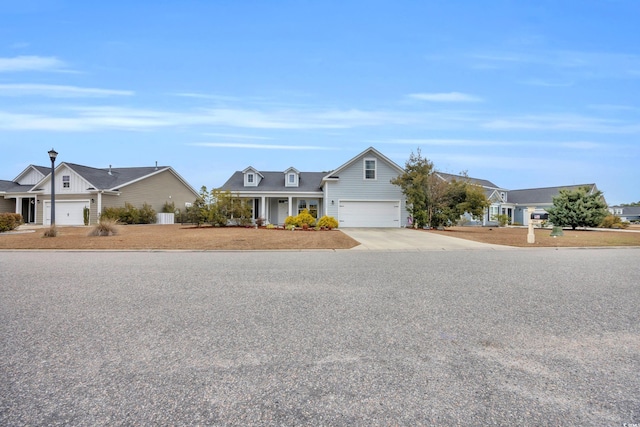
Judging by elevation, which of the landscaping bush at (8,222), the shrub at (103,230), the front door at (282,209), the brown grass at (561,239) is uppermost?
the front door at (282,209)

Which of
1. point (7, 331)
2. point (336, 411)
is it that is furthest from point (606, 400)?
point (7, 331)

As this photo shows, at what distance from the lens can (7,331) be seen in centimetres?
399

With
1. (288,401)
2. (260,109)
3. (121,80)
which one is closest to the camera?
(288,401)

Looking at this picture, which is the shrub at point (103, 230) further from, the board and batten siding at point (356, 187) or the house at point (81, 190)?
the board and batten siding at point (356, 187)

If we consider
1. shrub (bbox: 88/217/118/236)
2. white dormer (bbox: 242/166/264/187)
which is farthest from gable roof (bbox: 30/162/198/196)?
shrub (bbox: 88/217/118/236)

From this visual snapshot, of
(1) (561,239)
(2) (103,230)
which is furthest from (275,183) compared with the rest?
(1) (561,239)

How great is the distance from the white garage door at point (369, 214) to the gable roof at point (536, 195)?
3004cm

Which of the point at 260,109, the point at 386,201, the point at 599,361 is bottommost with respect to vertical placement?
the point at 599,361

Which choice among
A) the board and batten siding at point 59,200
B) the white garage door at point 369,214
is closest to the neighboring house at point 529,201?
the white garage door at point 369,214

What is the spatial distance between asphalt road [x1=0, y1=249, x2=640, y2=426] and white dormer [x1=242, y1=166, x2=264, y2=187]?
25050mm

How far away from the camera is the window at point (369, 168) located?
27.8 m

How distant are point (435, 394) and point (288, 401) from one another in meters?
1.09

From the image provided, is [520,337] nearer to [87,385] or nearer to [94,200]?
[87,385]

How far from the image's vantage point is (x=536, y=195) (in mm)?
48844
